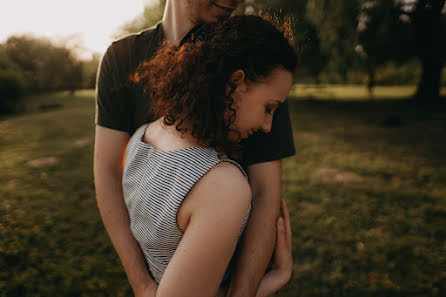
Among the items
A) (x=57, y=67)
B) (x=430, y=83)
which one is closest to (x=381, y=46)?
(x=430, y=83)

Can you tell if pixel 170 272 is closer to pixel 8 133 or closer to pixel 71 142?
pixel 8 133

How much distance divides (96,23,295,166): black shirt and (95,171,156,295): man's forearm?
0.32m

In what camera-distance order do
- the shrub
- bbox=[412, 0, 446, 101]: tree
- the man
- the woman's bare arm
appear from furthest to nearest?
bbox=[412, 0, 446, 101]: tree
the shrub
the man
the woman's bare arm

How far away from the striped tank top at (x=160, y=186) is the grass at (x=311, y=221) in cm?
247

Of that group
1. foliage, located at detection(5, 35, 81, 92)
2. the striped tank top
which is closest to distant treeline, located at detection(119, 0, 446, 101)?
the striped tank top

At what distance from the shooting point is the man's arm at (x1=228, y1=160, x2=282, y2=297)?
139cm

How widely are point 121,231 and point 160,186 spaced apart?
26.1 inches

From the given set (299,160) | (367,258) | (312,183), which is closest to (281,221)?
(367,258)

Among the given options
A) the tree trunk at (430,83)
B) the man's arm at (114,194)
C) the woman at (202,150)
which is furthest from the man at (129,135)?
the tree trunk at (430,83)

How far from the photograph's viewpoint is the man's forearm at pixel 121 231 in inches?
59.2

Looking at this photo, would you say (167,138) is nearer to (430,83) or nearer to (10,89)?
(10,89)

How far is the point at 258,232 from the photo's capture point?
1.49 meters

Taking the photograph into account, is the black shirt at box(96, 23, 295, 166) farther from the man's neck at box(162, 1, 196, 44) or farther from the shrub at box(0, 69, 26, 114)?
the shrub at box(0, 69, 26, 114)

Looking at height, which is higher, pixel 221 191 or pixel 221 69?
pixel 221 69
